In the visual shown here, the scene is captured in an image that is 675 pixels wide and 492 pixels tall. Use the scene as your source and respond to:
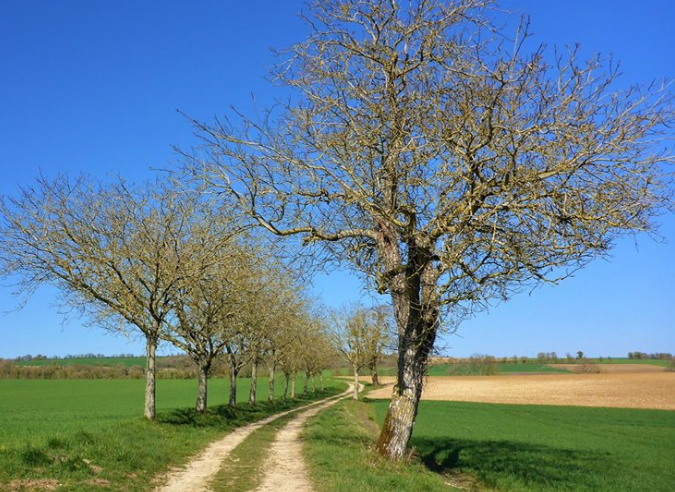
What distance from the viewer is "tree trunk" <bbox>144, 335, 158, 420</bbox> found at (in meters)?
23.5

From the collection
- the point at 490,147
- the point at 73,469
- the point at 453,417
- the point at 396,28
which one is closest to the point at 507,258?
the point at 490,147

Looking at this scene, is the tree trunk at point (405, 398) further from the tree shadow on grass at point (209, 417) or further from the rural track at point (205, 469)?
the tree shadow on grass at point (209, 417)

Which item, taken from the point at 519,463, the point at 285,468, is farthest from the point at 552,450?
the point at 285,468

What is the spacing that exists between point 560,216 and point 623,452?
22722 millimetres

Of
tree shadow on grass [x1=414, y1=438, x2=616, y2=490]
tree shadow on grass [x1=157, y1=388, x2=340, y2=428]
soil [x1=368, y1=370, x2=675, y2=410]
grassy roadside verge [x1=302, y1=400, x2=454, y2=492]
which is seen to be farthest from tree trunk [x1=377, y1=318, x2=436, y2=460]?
soil [x1=368, y1=370, x2=675, y2=410]

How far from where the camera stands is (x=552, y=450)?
28.5 meters

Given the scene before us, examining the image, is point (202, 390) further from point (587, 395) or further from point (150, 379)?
point (587, 395)

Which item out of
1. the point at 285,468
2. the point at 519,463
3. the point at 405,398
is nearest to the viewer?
the point at 405,398

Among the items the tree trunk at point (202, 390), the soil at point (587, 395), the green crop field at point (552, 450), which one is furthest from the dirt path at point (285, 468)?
the soil at point (587, 395)

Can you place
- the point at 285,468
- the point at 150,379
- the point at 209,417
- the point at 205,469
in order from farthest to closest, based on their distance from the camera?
the point at 209,417, the point at 150,379, the point at 285,468, the point at 205,469

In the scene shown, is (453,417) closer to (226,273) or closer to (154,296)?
(226,273)

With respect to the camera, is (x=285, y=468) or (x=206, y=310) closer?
(x=285, y=468)

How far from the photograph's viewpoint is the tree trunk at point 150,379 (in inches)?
927

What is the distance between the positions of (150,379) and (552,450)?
1975cm
